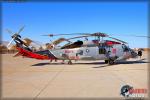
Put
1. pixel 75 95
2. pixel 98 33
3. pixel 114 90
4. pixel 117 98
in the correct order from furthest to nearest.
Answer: pixel 98 33 < pixel 114 90 < pixel 75 95 < pixel 117 98

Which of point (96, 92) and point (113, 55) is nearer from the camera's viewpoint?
point (96, 92)

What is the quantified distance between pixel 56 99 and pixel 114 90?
2.80m

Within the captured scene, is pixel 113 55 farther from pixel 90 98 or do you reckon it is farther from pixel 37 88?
pixel 90 98

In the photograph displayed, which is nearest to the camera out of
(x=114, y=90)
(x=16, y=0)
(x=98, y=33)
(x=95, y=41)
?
(x=114, y=90)

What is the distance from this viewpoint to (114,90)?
10.1 m

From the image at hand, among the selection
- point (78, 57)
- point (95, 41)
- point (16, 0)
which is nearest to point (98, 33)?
point (95, 41)

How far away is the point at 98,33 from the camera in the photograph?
75.5 feet

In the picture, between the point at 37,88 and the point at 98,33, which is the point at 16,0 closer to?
the point at 37,88

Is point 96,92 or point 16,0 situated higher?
point 16,0

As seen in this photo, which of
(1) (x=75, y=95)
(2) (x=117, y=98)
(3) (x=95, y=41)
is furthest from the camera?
(3) (x=95, y=41)

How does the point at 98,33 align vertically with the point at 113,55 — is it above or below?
above

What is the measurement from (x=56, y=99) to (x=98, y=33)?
49.7 ft

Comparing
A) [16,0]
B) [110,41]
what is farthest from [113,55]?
[16,0]

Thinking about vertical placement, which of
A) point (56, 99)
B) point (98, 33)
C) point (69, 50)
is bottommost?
point (56, 99)
